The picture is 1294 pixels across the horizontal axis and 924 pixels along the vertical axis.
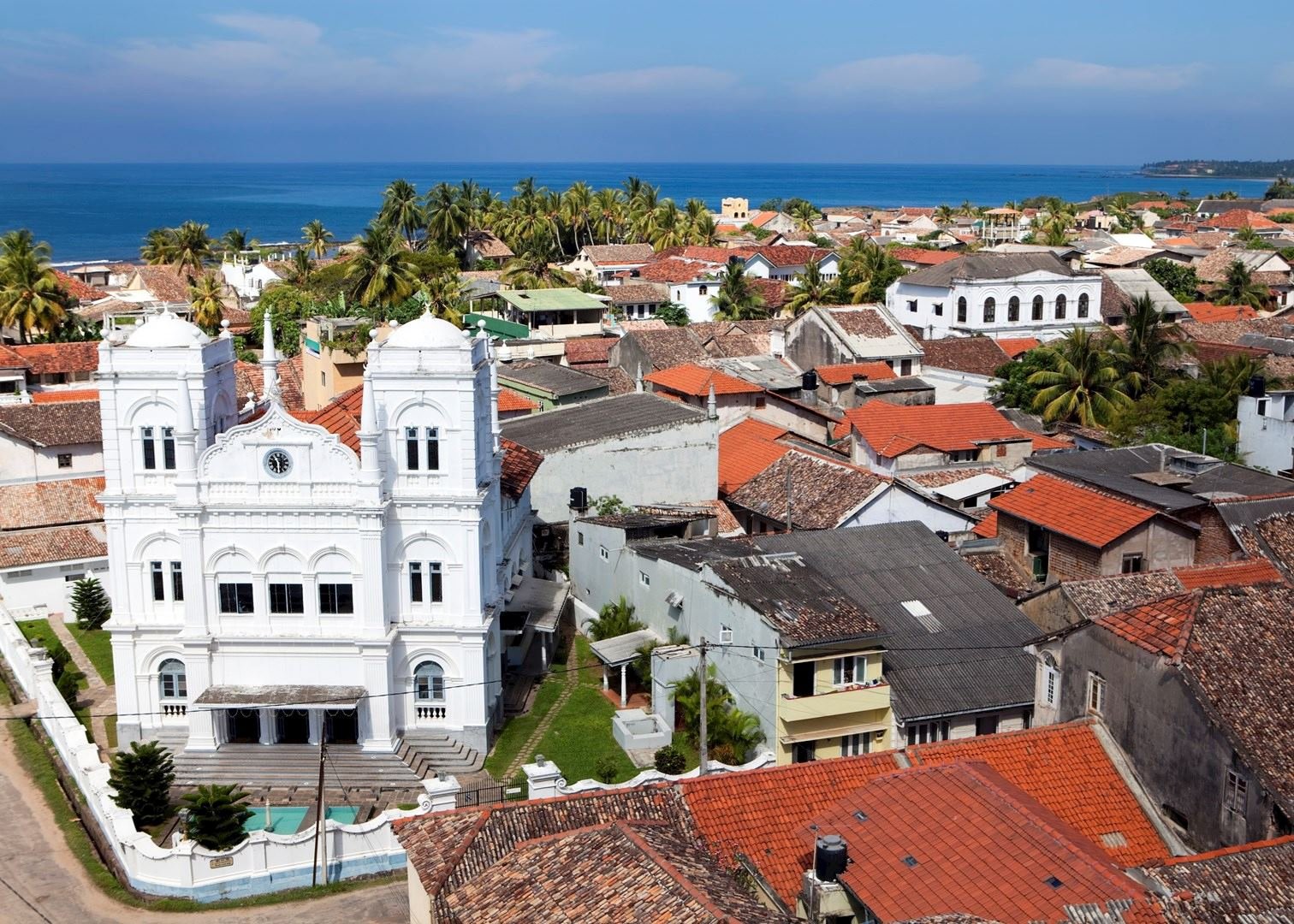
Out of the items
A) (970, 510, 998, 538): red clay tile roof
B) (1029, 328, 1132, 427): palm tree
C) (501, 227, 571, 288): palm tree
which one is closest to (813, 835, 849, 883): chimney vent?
(970, 510, 998, 538): red clay tile roof

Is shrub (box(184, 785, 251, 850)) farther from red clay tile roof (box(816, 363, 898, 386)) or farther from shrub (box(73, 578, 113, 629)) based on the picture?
red clay tile roof (box(816, 363, 898, 386))

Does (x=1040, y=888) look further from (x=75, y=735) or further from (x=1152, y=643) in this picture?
(x=75, y=735)

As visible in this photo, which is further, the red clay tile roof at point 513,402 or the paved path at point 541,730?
the red clay tile roof at point 513,402

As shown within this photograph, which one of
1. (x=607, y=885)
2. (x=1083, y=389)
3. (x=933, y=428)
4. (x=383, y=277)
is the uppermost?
(x=383, y=277)

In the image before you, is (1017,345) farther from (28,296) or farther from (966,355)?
(28,296)

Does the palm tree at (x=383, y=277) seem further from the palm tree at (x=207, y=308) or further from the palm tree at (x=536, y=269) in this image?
the palm tree at (x=536, y=269)

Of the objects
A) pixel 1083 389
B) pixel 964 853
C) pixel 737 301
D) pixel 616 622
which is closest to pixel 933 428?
pixel 1083 389

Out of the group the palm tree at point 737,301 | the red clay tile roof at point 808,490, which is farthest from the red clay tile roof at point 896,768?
the palm tree at point 737,301
